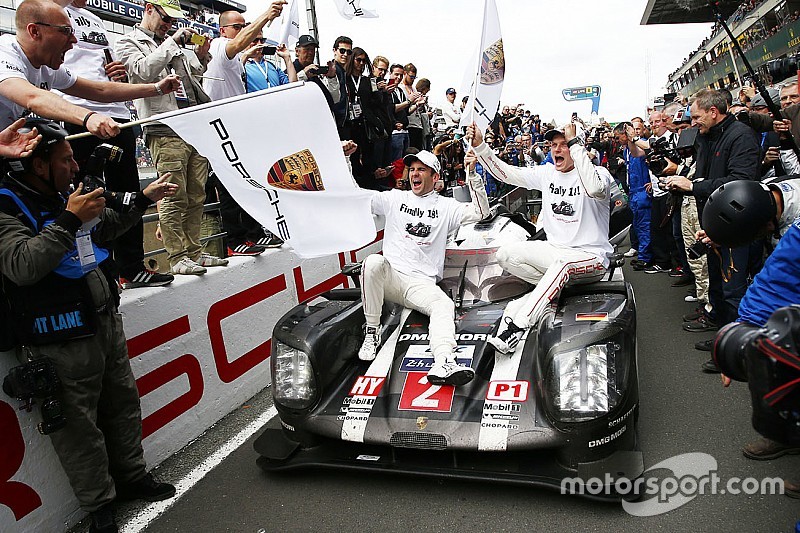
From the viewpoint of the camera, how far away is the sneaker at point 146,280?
4.12m

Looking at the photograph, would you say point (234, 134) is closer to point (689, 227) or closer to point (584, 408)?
point (584, 408)

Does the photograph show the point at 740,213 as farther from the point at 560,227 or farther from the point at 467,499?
the point at 560,227

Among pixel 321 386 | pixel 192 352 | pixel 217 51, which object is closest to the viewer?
pixel 321 386

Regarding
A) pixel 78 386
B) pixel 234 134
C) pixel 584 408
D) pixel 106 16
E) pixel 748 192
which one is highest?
pixel 106 16

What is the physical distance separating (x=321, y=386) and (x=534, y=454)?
1.30 m

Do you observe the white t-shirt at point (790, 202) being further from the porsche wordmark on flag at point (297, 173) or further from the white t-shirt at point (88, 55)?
the white t-shirt at point (88, 55)

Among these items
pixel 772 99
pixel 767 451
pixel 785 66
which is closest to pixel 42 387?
pixel 767 451

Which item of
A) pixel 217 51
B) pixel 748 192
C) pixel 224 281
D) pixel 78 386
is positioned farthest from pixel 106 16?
pixel 748 192

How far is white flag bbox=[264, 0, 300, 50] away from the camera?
7.97m

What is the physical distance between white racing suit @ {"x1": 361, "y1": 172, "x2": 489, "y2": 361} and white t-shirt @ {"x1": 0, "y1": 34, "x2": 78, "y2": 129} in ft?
7.36

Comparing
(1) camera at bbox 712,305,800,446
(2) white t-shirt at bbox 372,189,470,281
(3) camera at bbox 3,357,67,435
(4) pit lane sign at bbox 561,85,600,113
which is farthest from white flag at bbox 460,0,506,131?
(4) pit lane sign at bbox 561,85,600,113

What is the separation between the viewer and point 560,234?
197 inches

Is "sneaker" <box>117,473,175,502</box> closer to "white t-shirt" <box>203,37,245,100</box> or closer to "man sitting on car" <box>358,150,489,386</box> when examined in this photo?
"man sitting on car" <box>358,150,489,386</box>

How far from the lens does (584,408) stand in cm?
308
